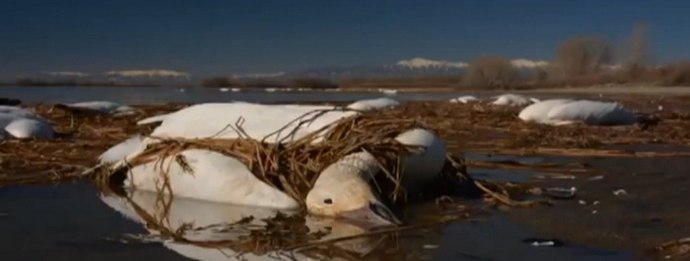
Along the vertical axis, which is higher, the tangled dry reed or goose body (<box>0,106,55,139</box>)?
the tangled dry reed

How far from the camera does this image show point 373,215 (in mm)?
4723

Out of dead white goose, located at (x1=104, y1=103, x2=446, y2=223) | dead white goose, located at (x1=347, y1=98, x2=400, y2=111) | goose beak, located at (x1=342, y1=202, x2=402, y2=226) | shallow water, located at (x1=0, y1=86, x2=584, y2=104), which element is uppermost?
dead white goose, located at (x1=104, y1=103, x2=446, y2=223)

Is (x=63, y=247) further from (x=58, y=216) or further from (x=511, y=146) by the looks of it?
(x=511, y=146)

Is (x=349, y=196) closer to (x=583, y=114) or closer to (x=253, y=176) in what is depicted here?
(x=253, y=176)

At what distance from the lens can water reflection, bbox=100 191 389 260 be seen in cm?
402

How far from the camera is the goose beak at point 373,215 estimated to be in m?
4.68

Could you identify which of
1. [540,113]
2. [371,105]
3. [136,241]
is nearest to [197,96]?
[371,105]

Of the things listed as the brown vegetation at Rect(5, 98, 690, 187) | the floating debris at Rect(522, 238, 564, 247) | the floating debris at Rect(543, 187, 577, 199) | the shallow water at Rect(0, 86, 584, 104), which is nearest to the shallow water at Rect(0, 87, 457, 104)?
the shallow water at Rect(0, 86, 584, 104)

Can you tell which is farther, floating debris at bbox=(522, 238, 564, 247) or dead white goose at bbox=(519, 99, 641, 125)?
dead white goose at bbox=(519, 99, 641, 125)

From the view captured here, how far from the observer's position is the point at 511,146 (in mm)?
10570

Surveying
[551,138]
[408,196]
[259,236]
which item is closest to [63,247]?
[259,236]

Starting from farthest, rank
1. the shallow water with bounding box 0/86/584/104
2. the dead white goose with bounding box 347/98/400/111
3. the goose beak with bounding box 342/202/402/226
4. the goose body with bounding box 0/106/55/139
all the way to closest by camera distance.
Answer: the shallow water with bounding box 0/86/584/104, the dead white goose with bounding box 347/98/400/111, the goose body with bounding box 0/106/55/139, the goose beak with bounding box 342/202/402/226

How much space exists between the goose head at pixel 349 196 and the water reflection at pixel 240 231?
0.08 m

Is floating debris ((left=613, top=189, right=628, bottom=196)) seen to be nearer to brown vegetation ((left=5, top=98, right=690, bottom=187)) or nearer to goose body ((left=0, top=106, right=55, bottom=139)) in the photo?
brown vegetation ((left=5, top=98, right=690, bottom=187))
